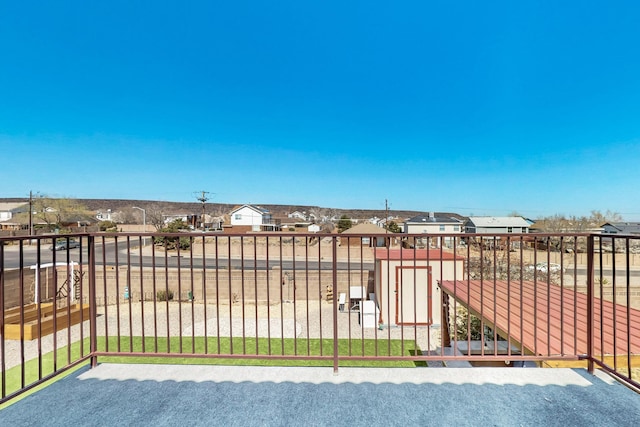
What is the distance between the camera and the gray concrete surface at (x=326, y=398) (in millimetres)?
1400

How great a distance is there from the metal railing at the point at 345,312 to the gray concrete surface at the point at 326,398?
0.11m

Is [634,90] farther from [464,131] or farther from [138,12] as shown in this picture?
[138,12]

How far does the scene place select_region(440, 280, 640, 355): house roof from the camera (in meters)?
1.94

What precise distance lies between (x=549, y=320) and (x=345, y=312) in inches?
317

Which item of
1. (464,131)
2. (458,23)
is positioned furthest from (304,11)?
(464,131)

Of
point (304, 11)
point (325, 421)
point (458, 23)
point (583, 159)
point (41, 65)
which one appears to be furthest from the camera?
point (583, 159)

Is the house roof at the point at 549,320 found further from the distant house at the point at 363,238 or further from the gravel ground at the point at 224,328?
the gravel ground at the point at 224,328

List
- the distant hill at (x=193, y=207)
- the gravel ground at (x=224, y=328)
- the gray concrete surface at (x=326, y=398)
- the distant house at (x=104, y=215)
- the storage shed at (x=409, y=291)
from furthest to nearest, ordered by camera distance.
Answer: the distant hill at (x=193, y=207) → the distant house at (x=104, y=215) → the storage shed at (x=409, y=291) → the gravel ground at (x=224, y=328) → the gray concrete surface at (x=326, y=398)

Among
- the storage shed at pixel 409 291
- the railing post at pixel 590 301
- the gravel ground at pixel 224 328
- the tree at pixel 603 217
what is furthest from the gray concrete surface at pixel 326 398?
the tree at pixel 603 217

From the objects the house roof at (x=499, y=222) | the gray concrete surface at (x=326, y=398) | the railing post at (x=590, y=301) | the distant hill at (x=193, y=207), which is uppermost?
the distant hill at (x=193, y=207)

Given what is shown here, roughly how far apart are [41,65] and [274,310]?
14.9 meters

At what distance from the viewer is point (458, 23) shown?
915cm

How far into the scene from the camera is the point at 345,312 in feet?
31.3

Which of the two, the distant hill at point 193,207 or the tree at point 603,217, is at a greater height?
the distant hill at point 193,207
